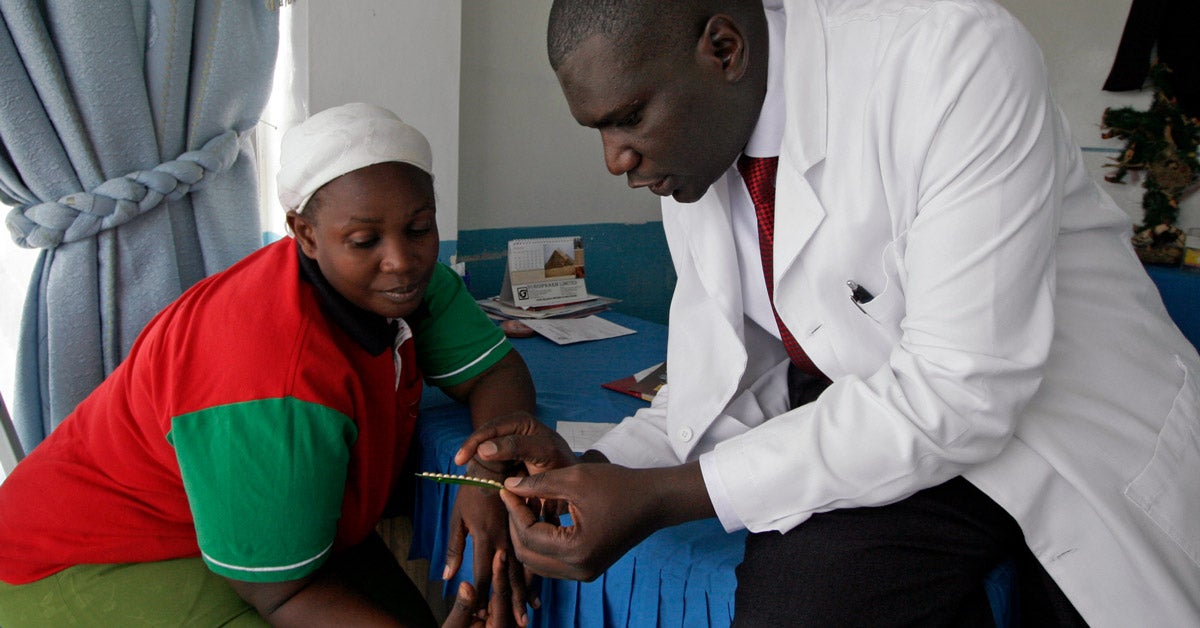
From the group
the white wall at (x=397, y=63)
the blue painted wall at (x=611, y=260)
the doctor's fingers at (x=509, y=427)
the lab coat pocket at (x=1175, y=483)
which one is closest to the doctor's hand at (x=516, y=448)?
the doctor's fingers at (x=509, y=427)

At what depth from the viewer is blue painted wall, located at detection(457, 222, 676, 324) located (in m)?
3.10

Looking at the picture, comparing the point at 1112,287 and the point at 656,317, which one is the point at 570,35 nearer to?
the point at 1112,287

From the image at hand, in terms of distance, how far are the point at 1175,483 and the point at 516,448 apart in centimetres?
87

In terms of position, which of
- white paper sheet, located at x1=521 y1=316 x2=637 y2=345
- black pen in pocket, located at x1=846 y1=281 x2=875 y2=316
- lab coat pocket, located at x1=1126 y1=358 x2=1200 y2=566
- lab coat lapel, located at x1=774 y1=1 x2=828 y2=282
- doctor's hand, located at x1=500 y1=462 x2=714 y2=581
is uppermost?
lab coat lapel, located at x1=774 y1=1 x2=828 y2=282

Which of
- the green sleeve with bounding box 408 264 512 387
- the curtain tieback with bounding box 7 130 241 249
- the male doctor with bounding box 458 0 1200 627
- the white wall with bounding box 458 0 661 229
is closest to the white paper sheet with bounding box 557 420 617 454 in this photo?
the green sleeve with bounding box 408 264 512 387

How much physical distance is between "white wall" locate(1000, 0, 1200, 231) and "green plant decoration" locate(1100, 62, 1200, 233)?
6 cm

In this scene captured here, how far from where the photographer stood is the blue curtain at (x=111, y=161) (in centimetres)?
170

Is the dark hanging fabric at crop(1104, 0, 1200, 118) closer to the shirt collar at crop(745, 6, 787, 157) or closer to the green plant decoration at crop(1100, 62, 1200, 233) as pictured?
the green plant decoration at crop(1100, 62, 1200, 233)

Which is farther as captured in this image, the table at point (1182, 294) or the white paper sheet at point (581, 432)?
the table at point (1182, 294)

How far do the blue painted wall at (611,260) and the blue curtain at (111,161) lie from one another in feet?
3.77

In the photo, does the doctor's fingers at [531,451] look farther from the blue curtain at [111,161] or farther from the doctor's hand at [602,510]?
the blue curtain at [111,161]

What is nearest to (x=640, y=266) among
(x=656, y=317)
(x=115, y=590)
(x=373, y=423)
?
(x=656, y=317)

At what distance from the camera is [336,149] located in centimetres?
128

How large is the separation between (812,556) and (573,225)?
2616mm
